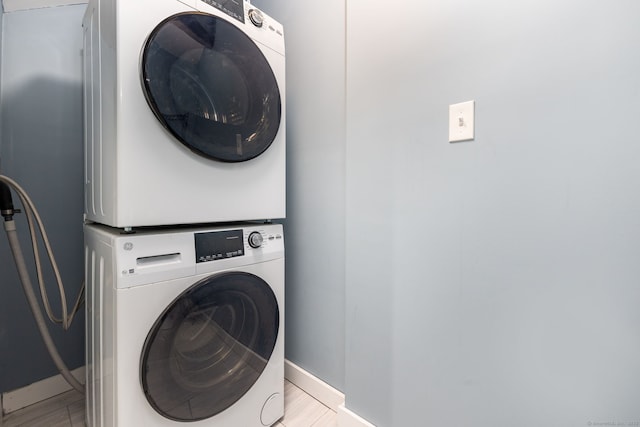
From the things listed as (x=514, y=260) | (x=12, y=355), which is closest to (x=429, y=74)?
(x=514, y=260)

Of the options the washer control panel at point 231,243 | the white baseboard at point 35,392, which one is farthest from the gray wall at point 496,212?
the white baseboard at point 35,392

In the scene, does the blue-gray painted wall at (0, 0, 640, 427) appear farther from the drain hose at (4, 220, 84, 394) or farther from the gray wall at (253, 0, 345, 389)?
the drain hose at (4, 220, 84, 394)

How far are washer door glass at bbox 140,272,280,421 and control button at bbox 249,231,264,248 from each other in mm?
104

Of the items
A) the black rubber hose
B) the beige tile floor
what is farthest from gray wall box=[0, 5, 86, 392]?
the black rubber hose

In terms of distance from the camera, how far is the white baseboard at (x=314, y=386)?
117cm

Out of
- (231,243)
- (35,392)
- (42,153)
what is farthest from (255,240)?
(35,392)

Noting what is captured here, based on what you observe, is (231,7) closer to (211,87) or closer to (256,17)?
(256,17)

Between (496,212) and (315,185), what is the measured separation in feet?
2.36

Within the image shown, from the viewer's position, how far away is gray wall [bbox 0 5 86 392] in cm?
112

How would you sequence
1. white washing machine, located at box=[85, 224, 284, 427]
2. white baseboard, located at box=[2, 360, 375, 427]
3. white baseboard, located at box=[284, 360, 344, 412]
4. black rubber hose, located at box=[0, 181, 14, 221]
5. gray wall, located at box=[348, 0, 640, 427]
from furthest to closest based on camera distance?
white baseboard, located at box=[284, 360, 344, 412] → white baseboard, located at box=[2, 360, 375, 427] → black rubber hose, located at box=[0, 181, 14, 221] → white washing machine, located at box=[85, 224, 284, 427] → gray wall, located at box=[348, 0, 640, 427]

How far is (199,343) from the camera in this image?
0.82 m

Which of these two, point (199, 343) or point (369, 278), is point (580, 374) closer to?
point (369, 278)

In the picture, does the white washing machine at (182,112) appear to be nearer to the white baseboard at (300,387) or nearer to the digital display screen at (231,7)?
the digital display screen at (231,7)

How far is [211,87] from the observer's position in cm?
82
